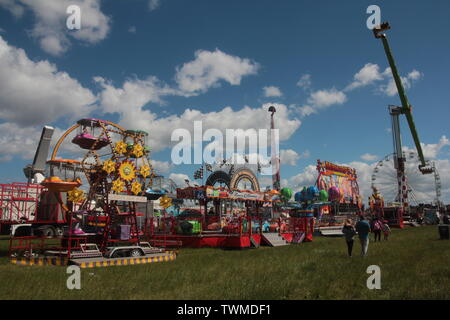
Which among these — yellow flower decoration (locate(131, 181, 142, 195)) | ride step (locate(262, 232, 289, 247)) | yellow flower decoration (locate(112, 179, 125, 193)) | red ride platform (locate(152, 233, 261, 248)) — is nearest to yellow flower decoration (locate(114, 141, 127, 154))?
yellow flower decoration (locate(112, 179, 125, 193))

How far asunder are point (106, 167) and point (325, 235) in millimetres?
21839

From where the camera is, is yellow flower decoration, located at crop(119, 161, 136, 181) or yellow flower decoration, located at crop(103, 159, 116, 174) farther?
yellow flower decoration, located at crop(119, 161, 136, 181)

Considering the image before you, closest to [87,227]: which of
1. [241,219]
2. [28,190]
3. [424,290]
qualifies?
[241,219]

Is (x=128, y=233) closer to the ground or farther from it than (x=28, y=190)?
closer to the ground

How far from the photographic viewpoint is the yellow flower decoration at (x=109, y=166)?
14.4 m

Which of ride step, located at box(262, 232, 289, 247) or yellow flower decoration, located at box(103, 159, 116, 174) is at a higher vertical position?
yellow flower decoration, located at box(103, 159, 116, 174)

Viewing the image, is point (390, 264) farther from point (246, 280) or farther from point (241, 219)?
point (241, 219)

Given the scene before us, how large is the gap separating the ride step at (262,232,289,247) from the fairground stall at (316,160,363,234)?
24987 millimetres

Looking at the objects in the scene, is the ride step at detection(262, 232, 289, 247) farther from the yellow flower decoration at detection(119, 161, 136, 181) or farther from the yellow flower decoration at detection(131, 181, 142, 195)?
the yellow flower decoration at detection(119, 161, 136, 181)

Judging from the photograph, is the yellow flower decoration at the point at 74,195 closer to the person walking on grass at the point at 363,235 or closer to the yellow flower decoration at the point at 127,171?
the yellow flower decoration at the point at 127,171

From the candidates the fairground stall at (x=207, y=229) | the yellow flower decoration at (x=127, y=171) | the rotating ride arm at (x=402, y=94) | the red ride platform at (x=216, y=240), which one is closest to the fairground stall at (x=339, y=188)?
the rotating ride arm at (x=402, y=94)

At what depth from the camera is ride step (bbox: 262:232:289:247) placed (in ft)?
66.5

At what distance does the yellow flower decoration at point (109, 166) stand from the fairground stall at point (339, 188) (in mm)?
34839

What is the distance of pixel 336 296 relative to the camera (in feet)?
23.3
